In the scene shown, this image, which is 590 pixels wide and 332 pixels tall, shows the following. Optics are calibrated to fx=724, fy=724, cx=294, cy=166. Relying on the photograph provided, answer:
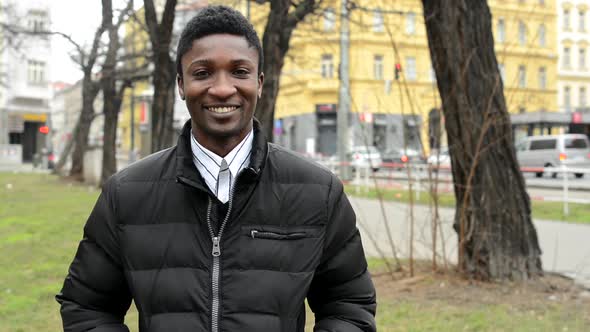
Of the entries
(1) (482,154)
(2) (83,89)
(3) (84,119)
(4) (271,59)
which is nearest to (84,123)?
(3) (84,119)

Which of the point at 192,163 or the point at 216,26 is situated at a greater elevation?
the point at 216,26

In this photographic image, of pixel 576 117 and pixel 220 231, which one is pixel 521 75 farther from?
pixel 576 117

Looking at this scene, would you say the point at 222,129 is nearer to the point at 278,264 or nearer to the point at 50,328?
the point at 278,264

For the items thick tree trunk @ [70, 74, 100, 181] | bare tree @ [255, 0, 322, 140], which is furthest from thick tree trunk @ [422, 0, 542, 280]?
thick tree trunk @ [70, 74, 100, 181]

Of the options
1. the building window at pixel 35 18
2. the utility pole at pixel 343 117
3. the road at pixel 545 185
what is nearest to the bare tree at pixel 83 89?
the building window at pixel 35 18

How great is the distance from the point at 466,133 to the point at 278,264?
571 centimetres

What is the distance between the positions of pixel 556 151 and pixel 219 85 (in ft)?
104

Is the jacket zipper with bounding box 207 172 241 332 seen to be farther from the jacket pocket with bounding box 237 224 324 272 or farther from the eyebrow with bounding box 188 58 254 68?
the eyebrow with bounding box 188 58 254 68

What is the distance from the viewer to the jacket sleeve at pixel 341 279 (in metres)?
2.17

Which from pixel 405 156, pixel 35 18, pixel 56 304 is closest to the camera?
pixel 56 304

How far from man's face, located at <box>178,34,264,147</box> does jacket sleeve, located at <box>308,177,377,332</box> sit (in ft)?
1.20

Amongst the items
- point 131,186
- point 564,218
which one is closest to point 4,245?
point 131,186

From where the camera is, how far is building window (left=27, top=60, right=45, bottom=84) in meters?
55.1

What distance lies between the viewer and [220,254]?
6.60 ft
